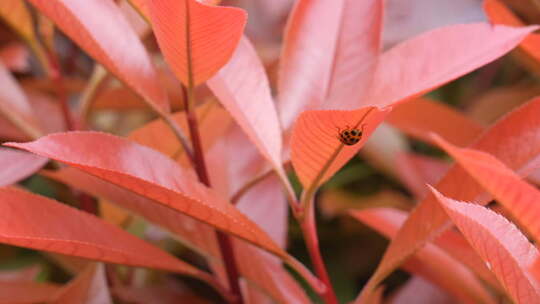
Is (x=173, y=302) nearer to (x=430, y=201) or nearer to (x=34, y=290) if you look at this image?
(x=34, y=290)

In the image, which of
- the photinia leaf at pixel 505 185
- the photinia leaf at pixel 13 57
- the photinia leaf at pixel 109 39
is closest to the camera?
the photinia leaf at pixel 505 185

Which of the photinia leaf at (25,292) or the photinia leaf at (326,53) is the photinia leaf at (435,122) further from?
the photinia leaf at (25,292)

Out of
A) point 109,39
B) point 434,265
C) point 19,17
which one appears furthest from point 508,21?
point 19,17

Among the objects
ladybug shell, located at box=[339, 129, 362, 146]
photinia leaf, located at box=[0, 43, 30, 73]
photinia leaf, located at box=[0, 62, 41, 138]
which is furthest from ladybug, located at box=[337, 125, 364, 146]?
photinia leaf, located at box=[0, 43, 30, 73]

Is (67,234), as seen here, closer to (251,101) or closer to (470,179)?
(251,101)

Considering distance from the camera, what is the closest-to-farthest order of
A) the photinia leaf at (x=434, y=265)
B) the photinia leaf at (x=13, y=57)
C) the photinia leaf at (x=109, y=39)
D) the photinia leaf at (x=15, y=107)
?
the photinia leaf at (x=109, y=39) < the photinia leaf at (x=434, y=265) < the photinia leaf at (x=15, y=107) < the photinia leaf at (x=13, y=57)

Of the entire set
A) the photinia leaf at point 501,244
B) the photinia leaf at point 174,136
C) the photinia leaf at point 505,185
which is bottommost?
the photinia leaf at point 174,136

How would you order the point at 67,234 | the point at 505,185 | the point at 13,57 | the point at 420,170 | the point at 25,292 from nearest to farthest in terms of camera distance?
the point at 505,185, the point at 67,234, the point at 25,292, the point at 420,170, the point at 13,57

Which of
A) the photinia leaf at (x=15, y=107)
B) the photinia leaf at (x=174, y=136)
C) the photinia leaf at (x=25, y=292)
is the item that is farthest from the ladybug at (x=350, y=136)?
the photinia leaf at (x=15, y=107)
